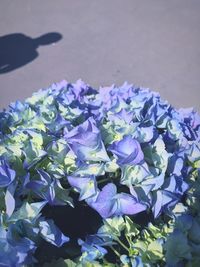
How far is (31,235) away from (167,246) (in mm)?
362

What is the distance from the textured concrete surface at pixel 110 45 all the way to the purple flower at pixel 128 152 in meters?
3.13

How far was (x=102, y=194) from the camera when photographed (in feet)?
3.23

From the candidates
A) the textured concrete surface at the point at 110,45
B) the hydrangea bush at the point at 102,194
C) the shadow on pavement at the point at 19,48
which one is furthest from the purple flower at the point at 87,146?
the shadow on pavement at the point at 19,48

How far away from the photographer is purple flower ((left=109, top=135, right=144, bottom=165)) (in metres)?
1.01

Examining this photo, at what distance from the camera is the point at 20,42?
18.1ft

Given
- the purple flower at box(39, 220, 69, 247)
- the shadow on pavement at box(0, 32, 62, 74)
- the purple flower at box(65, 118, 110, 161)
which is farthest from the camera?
the shadow on pavement at box(0, 32, 62, 74)

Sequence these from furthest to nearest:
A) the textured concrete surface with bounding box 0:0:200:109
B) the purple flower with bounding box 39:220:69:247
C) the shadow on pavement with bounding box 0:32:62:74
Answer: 1. the shadow on pavement with bounding box 0:32:62:74
2. the textured concrete surface with bounding box 0:0:200:109
3. the purple flower with bounding box 39:220:69:247

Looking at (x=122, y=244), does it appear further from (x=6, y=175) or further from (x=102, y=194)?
(x=6, y=175)

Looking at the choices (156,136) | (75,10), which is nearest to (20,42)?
(75,10)

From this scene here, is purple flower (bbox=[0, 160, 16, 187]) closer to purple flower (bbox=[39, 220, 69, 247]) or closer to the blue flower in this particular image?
purple flower (bbox=[39, 220, 69, 247])

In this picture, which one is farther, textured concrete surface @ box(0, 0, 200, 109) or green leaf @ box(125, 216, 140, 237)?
textured concrete surface @ box(0, 0, 200, 109)

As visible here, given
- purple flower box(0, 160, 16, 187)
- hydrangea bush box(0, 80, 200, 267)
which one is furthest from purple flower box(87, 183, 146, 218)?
purple flower box(0, 160, 16, 187)

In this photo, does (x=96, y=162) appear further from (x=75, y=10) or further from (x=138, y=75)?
(x=75, y=10)

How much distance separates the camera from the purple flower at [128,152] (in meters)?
1.01
